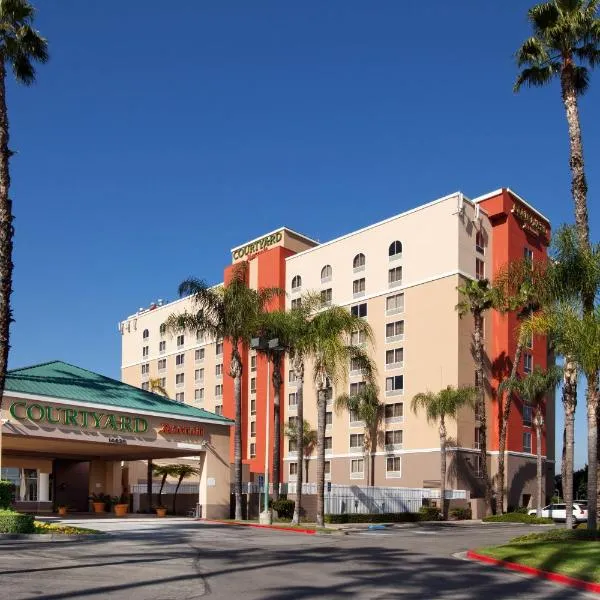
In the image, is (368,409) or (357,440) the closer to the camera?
(368,409)

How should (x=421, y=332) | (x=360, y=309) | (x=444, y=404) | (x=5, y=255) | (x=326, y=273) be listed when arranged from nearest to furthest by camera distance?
(x=5, y=255), (x=444, y=404), (x=421, y=332), (x=360, y=309), (x=326, y=273)

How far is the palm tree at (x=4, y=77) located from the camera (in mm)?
28156

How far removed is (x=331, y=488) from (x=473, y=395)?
1475cm

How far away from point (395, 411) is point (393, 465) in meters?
4.45

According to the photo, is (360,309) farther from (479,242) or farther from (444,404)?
(444,404)

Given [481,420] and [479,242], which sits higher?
[479,242]

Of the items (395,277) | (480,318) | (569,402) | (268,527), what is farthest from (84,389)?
(395,277)

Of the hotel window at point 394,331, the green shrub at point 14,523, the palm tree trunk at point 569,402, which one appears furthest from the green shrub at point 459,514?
the green shrub at point 14,523

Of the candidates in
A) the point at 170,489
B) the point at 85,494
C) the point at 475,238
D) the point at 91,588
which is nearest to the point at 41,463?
the point at 85,494

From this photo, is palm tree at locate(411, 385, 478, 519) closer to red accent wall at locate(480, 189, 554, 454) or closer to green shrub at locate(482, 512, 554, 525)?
green shrub at locate(482, 512, 554, 525)

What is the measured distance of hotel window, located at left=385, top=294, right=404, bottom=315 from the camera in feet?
235

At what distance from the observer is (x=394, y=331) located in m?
71.8

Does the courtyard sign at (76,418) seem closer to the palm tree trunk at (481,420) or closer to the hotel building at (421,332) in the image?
the palm tree trunk at (481,420)

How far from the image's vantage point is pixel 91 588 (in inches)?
595
